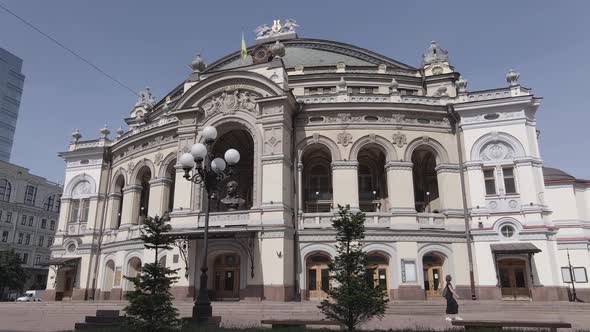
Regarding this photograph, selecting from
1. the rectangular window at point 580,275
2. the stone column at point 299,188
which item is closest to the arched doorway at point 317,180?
the stone column at point 299,188

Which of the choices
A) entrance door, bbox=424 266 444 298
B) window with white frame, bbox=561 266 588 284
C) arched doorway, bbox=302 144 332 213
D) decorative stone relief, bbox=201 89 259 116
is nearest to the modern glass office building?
decorative stone relief, bbox=201 89 259 116

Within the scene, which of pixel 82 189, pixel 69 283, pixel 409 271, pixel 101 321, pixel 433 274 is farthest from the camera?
pixel 82 189

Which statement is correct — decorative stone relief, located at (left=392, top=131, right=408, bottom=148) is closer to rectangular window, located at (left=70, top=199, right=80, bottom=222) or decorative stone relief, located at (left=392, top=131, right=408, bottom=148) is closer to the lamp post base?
the lamp post base

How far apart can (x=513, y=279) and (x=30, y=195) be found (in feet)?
235

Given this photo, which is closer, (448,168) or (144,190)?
(448,168)

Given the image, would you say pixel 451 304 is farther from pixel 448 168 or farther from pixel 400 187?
pixel 448 168

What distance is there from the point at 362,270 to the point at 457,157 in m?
18.8

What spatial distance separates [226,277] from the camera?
27.5 meters

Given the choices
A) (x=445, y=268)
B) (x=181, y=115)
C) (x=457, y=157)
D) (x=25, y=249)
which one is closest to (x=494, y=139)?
(x=457, y=157)

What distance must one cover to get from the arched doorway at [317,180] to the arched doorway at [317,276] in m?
4.14

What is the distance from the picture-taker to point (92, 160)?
125 ft

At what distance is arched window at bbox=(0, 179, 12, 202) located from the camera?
2596 inches

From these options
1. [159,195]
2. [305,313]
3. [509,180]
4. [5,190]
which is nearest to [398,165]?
[509,180]

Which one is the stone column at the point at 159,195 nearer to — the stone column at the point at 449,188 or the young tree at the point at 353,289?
the stone column at the point at 449,188
